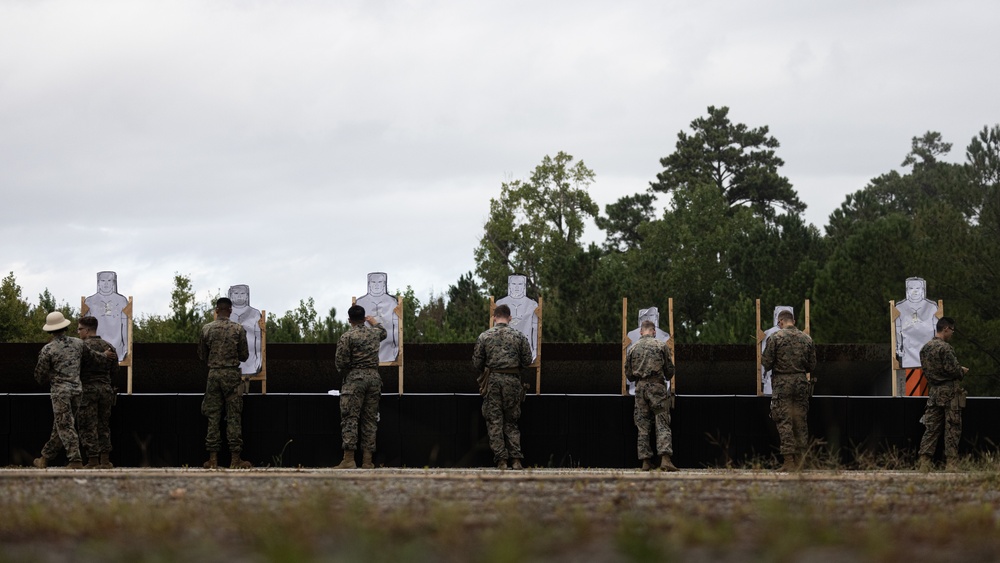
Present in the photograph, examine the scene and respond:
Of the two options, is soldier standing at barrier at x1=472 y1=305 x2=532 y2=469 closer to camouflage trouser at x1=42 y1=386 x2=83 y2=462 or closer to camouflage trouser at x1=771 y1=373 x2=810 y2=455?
camouflage trouser at x1=771 y1=373 x2=810 y2=455

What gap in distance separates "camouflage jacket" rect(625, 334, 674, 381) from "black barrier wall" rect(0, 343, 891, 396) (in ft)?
16.9

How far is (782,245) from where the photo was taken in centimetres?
4994

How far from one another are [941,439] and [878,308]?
23481 millimetres

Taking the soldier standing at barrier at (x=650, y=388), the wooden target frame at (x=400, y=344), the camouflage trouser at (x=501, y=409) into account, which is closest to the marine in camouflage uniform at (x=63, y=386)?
the wooden target frame at (x=400, y=344)

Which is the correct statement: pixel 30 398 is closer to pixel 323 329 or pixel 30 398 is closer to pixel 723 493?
pixel 723 493

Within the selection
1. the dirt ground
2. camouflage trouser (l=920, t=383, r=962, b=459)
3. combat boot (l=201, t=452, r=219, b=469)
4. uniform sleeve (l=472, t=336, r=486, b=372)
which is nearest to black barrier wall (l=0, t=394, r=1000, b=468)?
camouflage trouser (l=920, t=383, r=962, b=459)

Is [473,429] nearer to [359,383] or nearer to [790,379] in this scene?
[359,383]

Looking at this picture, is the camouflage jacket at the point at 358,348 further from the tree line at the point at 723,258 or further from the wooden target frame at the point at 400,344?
the tree line at the point at 723,258

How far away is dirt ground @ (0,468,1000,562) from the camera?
5191mm

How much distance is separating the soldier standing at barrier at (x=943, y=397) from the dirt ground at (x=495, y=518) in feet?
15.5

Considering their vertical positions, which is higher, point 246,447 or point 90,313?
point 90,313

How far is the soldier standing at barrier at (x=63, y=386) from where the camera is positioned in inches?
523

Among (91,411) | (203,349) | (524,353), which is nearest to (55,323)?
(91,411)

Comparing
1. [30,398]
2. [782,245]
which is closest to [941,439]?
[30,398]
